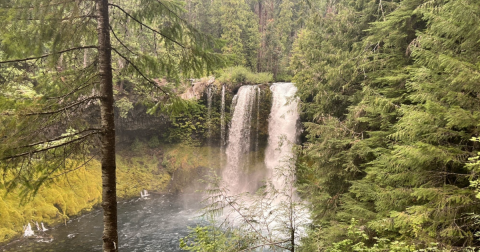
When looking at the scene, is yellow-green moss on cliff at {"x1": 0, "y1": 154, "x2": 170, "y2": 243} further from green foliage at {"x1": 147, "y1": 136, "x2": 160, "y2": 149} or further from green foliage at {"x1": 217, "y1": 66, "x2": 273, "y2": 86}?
green foliage at {"x1": 217, "y1": 66, "x2": 273, "y2": 86}

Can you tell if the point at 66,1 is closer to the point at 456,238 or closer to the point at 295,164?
the point at 295,164

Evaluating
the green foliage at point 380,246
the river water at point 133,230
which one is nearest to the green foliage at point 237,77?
the river water at point 133,230

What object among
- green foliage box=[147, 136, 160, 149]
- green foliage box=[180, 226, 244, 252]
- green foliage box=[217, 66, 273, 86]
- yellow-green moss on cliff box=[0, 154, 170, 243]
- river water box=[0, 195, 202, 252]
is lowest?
river water box=[0, 195, 202, 252]

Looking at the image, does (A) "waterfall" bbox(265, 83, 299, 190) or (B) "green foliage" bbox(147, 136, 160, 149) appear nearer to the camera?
(A) "waterfall" bbox(265, 83, 299, 190)

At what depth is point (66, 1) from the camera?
10.7 feet

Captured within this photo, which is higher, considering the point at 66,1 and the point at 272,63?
the point at 272,63

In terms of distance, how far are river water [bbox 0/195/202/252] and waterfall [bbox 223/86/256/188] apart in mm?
3870

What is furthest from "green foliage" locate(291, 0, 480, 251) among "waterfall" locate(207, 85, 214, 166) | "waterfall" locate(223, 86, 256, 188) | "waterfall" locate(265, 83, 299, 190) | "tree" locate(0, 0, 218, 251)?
"waterfall" locate(207, 85, 214, 166)

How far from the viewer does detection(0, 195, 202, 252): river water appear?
993 cm

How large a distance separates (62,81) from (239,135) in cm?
1531

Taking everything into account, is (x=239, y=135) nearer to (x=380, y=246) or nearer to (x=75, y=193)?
(x=75, y=193)

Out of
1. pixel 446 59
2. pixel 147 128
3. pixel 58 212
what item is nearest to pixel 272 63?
pixel 147 128

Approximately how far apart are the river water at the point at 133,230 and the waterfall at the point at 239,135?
3.87m

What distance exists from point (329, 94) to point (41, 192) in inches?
549
